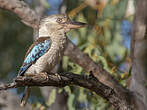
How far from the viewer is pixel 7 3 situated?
388 centimetres

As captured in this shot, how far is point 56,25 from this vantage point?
12.1ft

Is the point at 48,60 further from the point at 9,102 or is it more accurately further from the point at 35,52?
the point at 9,102

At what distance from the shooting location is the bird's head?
3.64 metres

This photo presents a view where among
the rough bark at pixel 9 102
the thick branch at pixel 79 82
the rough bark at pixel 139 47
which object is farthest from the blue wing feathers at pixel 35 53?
the rough bark at pixel 9 102

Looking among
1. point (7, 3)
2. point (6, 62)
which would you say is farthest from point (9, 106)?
point (6, 62)

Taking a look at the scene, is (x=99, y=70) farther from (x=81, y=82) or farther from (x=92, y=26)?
(x=92, y=26)

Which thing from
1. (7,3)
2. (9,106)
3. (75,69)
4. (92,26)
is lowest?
(9,106)

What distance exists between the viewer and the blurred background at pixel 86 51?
407 centimetres

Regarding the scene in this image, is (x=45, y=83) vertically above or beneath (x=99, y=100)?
above

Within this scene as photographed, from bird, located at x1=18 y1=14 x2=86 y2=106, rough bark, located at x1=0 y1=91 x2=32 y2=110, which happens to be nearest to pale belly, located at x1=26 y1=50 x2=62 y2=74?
bird, located at x1=18 y1=14 x2=86 y2=106

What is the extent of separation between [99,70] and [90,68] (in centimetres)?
9

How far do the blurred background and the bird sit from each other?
22.6 inches

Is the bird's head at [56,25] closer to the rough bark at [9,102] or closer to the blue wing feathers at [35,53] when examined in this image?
the blue wing feathers at [35,53]

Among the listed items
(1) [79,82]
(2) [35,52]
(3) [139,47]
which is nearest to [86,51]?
(3) [139,47]
